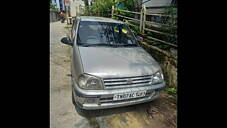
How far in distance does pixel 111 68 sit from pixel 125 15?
6.33 metres

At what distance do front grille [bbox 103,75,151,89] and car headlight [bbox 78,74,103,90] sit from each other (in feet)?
0.32

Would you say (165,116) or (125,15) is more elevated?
(125,15)

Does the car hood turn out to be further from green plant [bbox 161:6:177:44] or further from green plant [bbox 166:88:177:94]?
green plant [bbox 161:6:177:44]

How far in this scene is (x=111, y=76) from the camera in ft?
7.69

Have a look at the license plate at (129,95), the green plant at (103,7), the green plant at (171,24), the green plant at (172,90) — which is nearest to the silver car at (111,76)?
the license plate at (129,95)

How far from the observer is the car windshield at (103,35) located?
3.39 meters

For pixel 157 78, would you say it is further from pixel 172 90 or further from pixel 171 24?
pixel 171 24

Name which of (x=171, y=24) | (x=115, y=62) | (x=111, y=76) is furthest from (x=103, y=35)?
(x=171, y=24)

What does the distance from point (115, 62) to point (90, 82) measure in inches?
22.2
